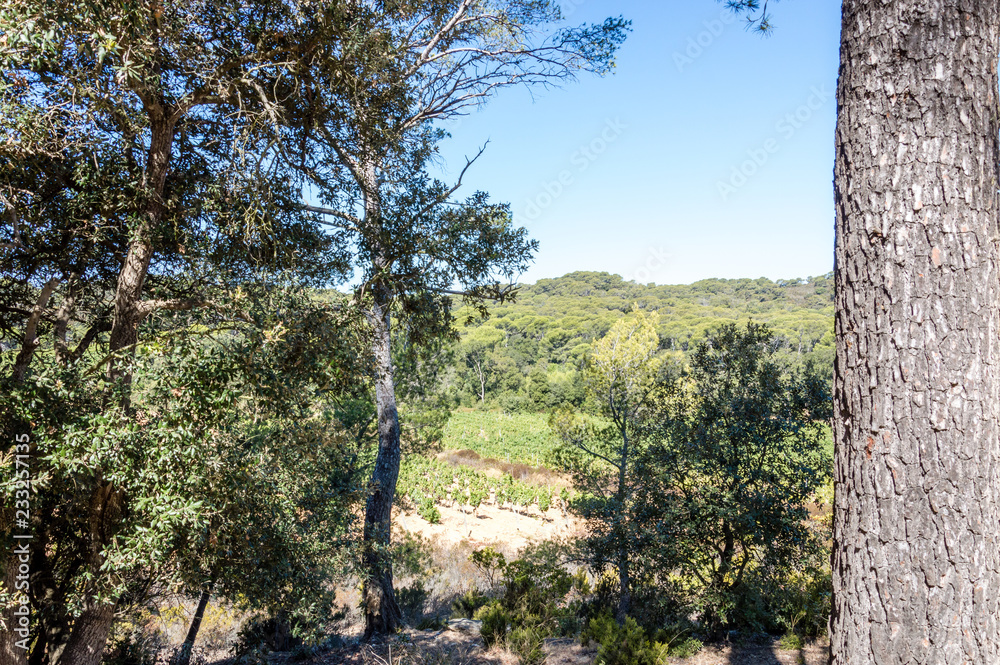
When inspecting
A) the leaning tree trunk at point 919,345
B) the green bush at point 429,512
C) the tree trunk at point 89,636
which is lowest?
the green bush at point 429,512

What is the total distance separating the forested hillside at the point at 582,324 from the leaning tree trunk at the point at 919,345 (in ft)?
15.4

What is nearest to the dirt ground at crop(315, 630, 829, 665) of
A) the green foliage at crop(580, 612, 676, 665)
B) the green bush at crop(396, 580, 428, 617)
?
the green foliage at crop(580, 612, 676, 665)

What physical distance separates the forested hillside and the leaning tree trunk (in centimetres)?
469

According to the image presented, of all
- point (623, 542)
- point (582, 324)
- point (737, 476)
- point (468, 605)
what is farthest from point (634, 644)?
point (582, 324)

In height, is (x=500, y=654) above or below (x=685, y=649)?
below

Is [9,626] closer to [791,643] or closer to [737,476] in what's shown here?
[737,476]

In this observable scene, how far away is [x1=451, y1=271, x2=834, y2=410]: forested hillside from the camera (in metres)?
40.9

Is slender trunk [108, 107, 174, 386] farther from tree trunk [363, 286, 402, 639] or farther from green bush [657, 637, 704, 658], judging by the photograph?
green bush [657, 637, 704, 658]

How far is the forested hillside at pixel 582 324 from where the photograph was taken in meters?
40.9

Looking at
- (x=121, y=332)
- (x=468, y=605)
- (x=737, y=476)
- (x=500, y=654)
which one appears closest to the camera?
(x=121, y=332)

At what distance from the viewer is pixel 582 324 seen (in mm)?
71438

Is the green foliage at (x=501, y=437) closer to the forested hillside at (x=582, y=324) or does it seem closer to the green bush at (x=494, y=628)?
the forested hillside at (x=582, y=324)

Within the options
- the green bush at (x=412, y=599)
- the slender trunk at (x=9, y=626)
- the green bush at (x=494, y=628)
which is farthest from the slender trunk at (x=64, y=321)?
the green bush at (x=412, y=599)

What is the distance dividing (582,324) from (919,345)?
70285 mm
